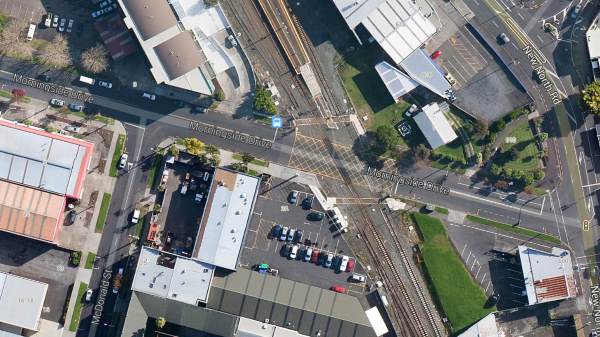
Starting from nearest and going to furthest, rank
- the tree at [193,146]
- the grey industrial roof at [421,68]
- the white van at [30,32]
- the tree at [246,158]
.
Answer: the tree at [193,146]
the grey industrial roof at [421,68]
the tree at [246,158]
the white van at [30,32]

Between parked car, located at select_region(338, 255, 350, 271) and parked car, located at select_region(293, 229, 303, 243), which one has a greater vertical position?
parked car, located at select_region(293, 229, 303, 243)

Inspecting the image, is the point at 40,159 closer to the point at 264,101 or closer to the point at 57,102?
the point at 57,102

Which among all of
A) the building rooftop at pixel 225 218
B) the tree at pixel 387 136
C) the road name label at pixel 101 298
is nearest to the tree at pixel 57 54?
the building rooftop at pixel 225 218

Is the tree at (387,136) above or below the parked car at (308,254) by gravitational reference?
above

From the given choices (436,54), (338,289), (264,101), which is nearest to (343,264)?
(338,289)

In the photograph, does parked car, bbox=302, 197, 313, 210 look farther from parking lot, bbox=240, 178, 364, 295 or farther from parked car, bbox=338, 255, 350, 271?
parked car, bbox=338, 255, 350, 271

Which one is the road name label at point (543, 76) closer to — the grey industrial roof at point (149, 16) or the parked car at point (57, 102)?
the grey industrial roof at point (149, 16)

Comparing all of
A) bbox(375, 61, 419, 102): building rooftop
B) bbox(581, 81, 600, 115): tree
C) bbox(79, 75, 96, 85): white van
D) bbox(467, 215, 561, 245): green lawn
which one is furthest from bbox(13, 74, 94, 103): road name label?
bbox(581, 81, 600, 115): tree
